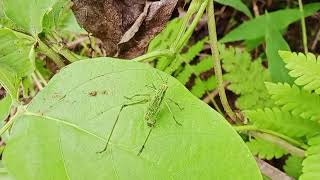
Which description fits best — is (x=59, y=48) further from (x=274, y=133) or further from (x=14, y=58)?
(x=274, y=133)

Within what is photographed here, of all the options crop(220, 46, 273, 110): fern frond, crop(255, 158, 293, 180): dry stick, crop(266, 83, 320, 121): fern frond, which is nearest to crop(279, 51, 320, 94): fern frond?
crop(266, 83, 320, 121): fern frond

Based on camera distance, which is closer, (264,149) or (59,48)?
(59,48)

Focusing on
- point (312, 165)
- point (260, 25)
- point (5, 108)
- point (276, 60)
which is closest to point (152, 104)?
point (5, 108)

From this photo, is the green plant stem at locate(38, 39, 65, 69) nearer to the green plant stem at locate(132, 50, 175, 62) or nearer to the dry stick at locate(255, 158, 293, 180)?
the green plant stem at locate(132, 50, 175, 62)

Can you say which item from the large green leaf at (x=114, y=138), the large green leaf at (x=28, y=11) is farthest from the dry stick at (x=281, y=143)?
the large green leaf at (x=28, y=11)

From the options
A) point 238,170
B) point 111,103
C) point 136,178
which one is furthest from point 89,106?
point 238,170

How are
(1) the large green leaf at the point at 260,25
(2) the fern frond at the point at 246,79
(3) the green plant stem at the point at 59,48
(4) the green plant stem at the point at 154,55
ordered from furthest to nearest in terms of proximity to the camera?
(1) the large green leaf at the point at 260,25 < (2) the fern frond at the point at 246,79 < (3) the green plant stem at the point at 59,48 < (4) the green plant stem at the point at 154,55

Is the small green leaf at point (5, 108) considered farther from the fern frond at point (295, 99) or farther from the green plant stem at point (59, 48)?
the fern frond at point (295, 99)

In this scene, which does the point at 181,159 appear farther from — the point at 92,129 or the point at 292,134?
the point at 292,134
